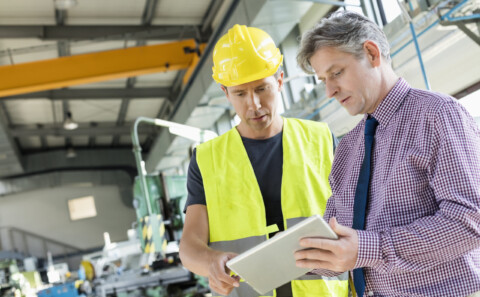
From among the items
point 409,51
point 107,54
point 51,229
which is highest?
point 107,54

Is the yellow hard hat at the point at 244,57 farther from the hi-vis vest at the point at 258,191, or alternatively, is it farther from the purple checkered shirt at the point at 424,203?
the purple checkered shirt at the point at 424,203

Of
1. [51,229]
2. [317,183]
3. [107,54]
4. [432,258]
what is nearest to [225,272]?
[317,183]

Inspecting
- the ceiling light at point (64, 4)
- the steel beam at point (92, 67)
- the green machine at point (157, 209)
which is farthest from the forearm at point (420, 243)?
the steel beam at point (92, 67)

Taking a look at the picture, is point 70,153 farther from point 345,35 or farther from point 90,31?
point 345,35

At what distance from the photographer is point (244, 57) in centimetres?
199

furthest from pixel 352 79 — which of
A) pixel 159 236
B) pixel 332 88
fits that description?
pixel 159 236

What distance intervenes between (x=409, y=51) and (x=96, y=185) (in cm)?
1966

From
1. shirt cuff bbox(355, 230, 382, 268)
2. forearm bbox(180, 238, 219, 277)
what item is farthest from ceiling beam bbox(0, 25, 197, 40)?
shirt cuff bbox(355, 230, 382, 268)

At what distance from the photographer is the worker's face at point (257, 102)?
196 cm

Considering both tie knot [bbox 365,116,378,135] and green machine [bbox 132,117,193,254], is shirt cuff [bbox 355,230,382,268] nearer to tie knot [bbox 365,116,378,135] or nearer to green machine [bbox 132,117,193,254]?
tie knot [bbox 365,116,378,135]

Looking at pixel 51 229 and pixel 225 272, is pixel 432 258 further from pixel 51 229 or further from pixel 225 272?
pixel 51 229

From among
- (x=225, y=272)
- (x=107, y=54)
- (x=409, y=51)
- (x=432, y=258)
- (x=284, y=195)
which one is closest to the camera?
(x=432, y=258)

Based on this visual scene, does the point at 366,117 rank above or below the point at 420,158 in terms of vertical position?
above

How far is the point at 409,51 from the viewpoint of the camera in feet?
14.0
